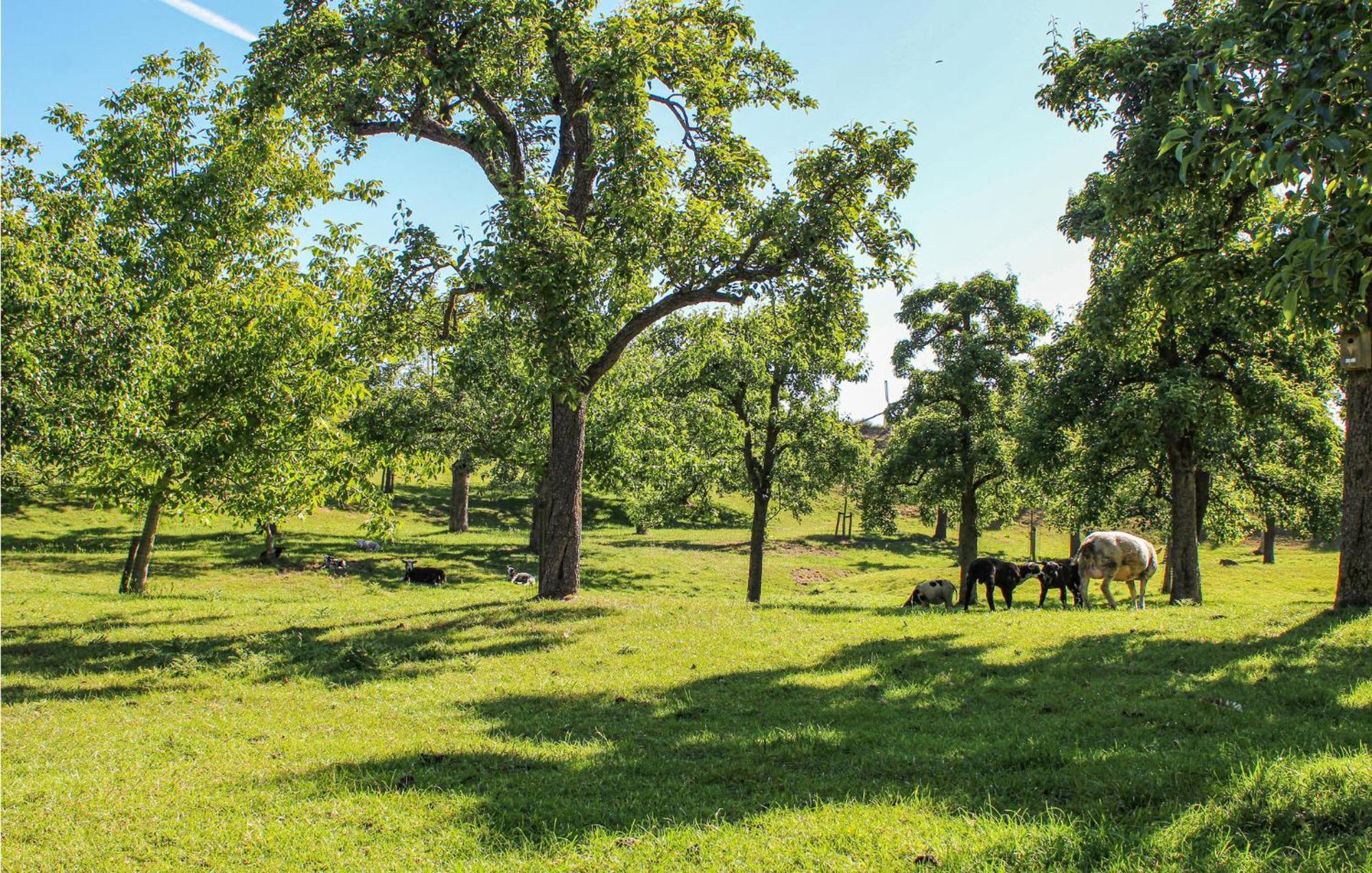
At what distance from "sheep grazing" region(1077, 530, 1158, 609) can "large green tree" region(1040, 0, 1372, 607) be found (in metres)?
5.49

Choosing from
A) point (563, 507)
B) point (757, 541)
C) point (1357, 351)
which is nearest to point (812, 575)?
point (757, 541)

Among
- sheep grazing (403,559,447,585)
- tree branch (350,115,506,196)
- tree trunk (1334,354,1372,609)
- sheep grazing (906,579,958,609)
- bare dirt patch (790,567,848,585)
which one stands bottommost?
bare dirt patch (790,567,848,585)

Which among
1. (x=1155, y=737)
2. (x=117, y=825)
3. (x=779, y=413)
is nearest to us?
(x=117, y=825)

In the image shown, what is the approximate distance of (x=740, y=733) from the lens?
30.7 ft

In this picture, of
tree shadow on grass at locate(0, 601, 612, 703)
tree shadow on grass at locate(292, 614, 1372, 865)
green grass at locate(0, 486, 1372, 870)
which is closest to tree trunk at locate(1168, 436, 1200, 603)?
green grass at locate(0, 486, 1372, 870)

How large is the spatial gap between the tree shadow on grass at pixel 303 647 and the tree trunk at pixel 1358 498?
597 inches

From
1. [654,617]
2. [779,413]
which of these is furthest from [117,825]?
[779,413]

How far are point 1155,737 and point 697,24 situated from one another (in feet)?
65.9

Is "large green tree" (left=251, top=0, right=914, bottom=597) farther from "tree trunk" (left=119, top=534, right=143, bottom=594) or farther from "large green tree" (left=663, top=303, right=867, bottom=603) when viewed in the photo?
"tree trunk" (left=119, top=534, right=143, bottom=594)

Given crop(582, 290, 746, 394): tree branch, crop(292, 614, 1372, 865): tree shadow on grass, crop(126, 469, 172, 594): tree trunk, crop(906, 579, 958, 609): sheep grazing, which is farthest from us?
crop(126, 469, 172, 594): tree trunk

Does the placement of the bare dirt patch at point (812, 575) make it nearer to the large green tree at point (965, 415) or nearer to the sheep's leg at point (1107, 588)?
the large green tree at point (965, 415)

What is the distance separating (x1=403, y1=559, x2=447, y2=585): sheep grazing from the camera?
115 feet

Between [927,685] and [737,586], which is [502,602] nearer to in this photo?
[927,685]

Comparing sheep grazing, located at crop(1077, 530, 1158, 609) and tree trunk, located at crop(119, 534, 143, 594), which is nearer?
sheep grazing, located at crop(1077, 530, 1158, 609)
